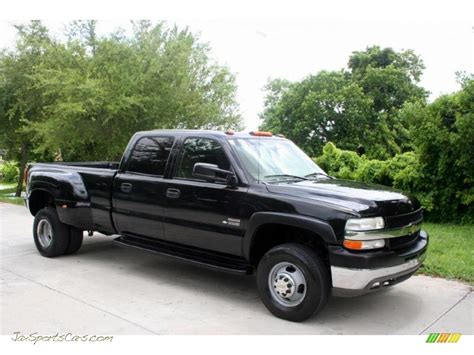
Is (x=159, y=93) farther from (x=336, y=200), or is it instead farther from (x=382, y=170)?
(x=336, y=200)

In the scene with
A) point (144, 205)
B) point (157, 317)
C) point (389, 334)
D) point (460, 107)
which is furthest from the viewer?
point (460, 107)

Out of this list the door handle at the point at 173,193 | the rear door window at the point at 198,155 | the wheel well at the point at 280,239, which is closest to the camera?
A: the wheel well at the point at 280,239

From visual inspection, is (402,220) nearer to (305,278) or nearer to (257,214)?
(305,278)

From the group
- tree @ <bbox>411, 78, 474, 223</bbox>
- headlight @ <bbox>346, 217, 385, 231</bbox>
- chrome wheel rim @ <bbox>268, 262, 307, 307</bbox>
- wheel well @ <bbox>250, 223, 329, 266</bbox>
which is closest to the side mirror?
wheel well @ <bbox>250, 223, 329, 266</bbox>

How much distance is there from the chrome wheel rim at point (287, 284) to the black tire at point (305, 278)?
22 mm

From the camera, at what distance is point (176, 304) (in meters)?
4.95

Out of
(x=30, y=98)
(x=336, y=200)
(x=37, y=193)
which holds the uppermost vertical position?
(x=30, y=98)

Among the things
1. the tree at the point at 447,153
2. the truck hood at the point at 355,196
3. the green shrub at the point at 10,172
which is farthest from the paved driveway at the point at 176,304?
the green shrub at the point at 10,172

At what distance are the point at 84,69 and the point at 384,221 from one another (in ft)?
32.5

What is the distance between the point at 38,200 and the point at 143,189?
2666 millimetres

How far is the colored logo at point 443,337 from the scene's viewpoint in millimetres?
4078

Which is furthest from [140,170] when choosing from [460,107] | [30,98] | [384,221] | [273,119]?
[273,119]

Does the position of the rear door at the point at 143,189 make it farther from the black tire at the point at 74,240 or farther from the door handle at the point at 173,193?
the black tire at the point at 74,240

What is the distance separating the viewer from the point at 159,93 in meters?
11.9
